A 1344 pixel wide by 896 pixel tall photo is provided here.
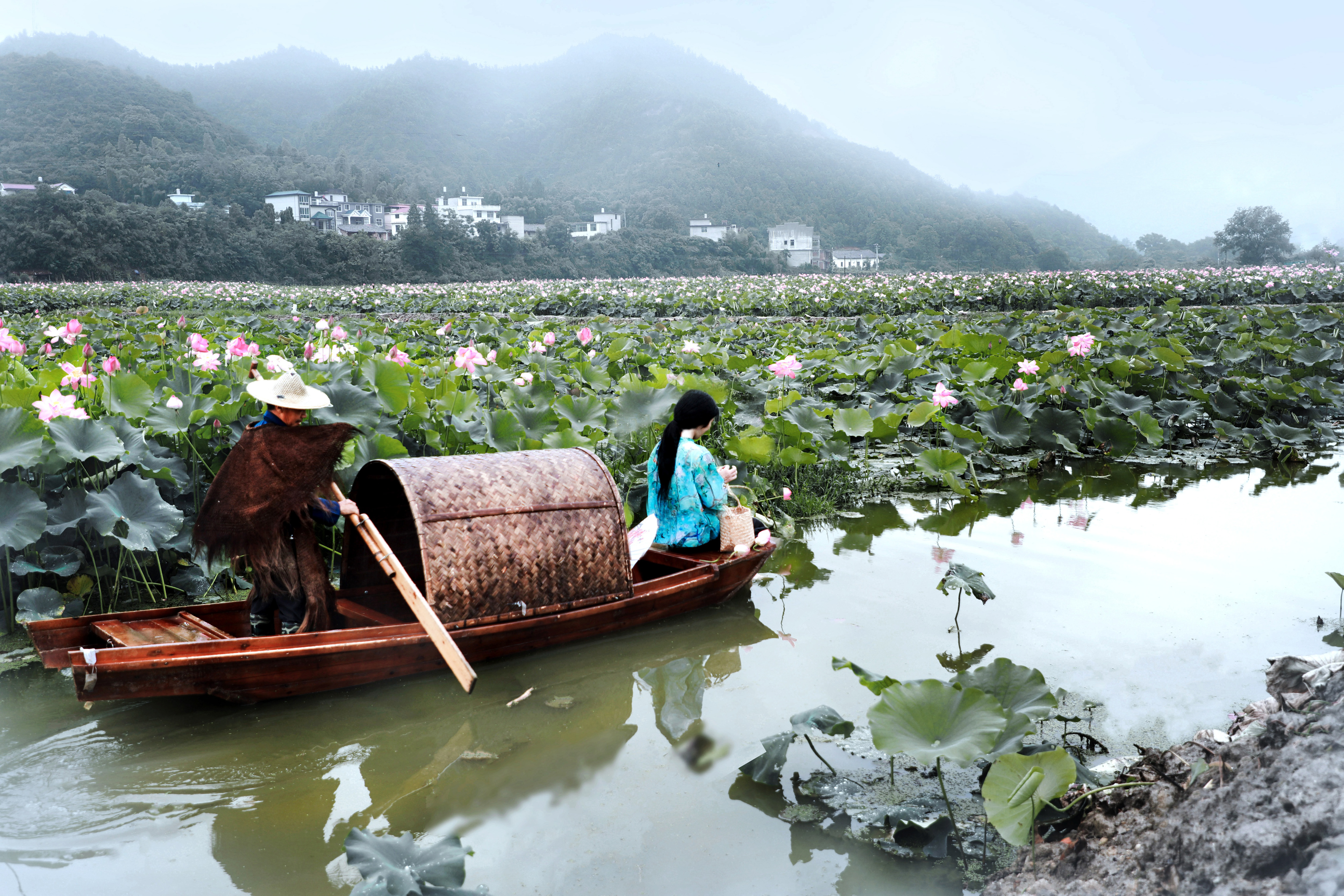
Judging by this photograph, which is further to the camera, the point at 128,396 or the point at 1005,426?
the point at 1005,426

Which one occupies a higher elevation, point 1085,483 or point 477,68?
point 477,68

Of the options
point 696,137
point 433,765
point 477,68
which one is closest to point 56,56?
point 696,137

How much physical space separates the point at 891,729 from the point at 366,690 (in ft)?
7.01

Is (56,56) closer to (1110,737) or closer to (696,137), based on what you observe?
(696,137)

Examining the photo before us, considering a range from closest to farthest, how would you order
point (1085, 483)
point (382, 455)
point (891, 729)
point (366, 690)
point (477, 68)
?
point (891, 729), point (366, 690), point (382, 455), point (1085, 483), point (477, 68)

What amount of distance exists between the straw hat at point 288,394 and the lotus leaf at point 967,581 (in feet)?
8.21

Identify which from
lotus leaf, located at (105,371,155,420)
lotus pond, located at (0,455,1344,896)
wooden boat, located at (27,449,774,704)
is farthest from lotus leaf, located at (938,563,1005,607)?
lotus leaf, located at (105,371,155,420)

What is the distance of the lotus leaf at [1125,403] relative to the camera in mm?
7633

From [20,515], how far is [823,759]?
3.23m

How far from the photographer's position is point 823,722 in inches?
100.0

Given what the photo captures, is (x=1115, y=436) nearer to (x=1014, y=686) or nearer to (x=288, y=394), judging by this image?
(x=1014, y=686)

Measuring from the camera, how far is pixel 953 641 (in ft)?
12.7

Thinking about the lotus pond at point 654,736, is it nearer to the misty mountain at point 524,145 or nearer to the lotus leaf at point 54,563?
the lotus leaf at point 54,563

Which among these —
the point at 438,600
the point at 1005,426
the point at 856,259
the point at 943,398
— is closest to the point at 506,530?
the point at 438,600
